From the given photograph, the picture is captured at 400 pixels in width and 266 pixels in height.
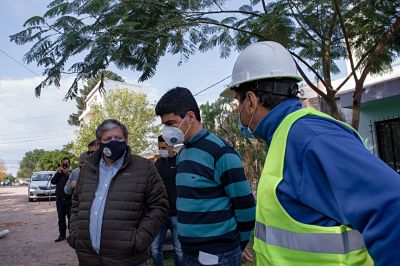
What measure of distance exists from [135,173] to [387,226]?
233 cm

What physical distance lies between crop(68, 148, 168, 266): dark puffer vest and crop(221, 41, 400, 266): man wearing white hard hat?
1796mm

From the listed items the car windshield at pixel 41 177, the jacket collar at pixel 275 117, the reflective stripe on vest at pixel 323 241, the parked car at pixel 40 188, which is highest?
the jacket collar at pixel 275 117

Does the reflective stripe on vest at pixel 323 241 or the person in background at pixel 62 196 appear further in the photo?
the person in background at pixel 62 196

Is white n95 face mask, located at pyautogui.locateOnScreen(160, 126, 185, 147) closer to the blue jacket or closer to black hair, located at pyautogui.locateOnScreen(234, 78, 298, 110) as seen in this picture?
black hair, located at pyautogui.locateOnScreen(234, 78, 298, 110)

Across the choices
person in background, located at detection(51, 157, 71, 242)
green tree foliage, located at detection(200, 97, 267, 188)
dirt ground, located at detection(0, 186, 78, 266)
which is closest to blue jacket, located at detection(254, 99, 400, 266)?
dirt ground, located at detection(0, 186, 78, 266)

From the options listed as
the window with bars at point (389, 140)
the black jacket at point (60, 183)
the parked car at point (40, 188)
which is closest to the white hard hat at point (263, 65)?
the black jacket at point (60, 183)

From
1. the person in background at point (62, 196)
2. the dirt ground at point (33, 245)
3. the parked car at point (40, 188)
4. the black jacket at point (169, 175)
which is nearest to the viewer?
the black jacket at point (169, 175)

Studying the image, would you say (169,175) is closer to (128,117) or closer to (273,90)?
(273,90)

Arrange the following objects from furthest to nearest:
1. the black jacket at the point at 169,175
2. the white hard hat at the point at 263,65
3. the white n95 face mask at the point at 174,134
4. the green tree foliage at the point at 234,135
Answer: the green tree foliage at the point at 234,135 < the black jacket at the point at 169,175 < the white n95 face mask at the point at 174,134 < the white hard hat at the point at 263,65

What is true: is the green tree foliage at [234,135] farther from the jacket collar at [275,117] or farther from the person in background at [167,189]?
the jacket collar at [275,117]

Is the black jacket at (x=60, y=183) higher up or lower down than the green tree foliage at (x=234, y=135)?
lower down

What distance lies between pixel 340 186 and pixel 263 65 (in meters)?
0.64

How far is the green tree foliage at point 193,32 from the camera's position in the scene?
12.1 feet

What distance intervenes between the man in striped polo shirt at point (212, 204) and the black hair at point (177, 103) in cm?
26
